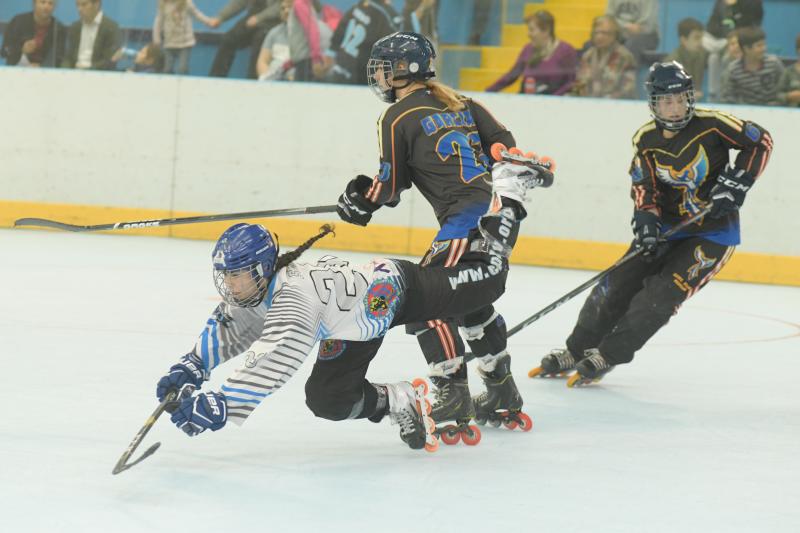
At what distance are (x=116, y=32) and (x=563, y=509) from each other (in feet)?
24.8

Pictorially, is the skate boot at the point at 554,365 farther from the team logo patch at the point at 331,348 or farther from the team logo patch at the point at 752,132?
the team logo patch at the point at 331,348

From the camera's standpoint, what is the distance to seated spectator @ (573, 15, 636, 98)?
8.94 meters

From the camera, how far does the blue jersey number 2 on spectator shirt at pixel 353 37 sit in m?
9.27

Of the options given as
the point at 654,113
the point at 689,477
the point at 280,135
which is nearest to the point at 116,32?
the point at 280,135

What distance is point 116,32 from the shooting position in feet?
32.0

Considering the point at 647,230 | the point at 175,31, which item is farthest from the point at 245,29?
the point at 647,230

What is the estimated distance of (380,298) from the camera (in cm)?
360

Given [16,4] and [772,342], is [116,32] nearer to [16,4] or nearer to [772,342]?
[16,4]

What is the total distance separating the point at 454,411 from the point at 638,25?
5592 mm

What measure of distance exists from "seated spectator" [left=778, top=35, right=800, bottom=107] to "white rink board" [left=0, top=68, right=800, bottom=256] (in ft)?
3.28

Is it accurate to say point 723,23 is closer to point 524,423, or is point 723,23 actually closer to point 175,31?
point 175,31

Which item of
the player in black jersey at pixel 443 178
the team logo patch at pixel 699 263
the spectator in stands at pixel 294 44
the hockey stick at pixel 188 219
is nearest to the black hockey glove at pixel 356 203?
the player in black jersey at pixel 443 178

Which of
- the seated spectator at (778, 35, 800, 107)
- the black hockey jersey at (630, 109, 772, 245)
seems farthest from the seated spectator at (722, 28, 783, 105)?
the black hockey jersey at (630, 109, 772, 245)

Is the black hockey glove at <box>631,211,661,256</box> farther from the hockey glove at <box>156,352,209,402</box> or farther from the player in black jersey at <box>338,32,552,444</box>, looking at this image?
the hockey glove at <box>156,352,209,402</box>
